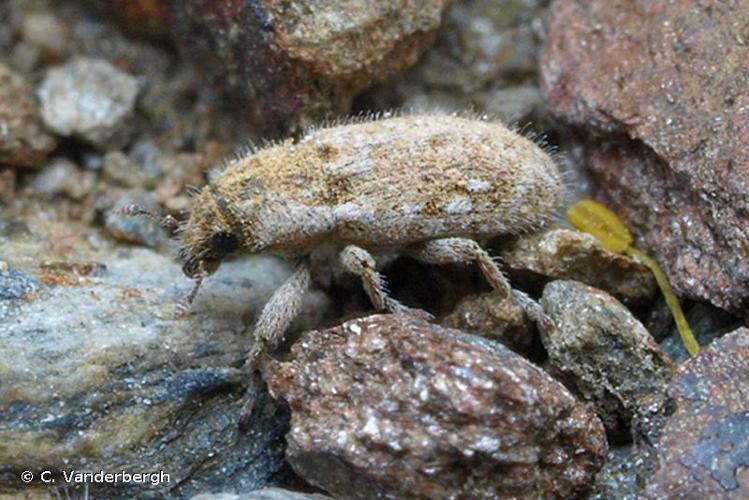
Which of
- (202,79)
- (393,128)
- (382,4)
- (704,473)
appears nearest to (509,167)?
(393,128)

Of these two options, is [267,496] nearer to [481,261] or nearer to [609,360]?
[481,261]

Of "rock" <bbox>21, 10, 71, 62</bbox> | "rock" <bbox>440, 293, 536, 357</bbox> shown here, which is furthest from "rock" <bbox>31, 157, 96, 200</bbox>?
"rock" <bbox>440, 293, 536, 357</bbox>

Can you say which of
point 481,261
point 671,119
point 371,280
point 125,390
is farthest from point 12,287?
point 671,119

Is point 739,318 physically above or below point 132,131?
above

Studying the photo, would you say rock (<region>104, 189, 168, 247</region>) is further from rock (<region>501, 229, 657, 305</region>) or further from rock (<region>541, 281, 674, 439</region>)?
rock (<region>541, 281, 674, 439</region>)

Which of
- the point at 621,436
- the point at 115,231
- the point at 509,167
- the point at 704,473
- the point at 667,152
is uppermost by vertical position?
the point at 667,152

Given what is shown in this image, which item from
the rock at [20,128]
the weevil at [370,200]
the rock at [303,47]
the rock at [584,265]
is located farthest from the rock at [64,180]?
the rock at [584,265]

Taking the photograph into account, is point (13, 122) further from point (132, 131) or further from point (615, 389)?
point (615, 389)
